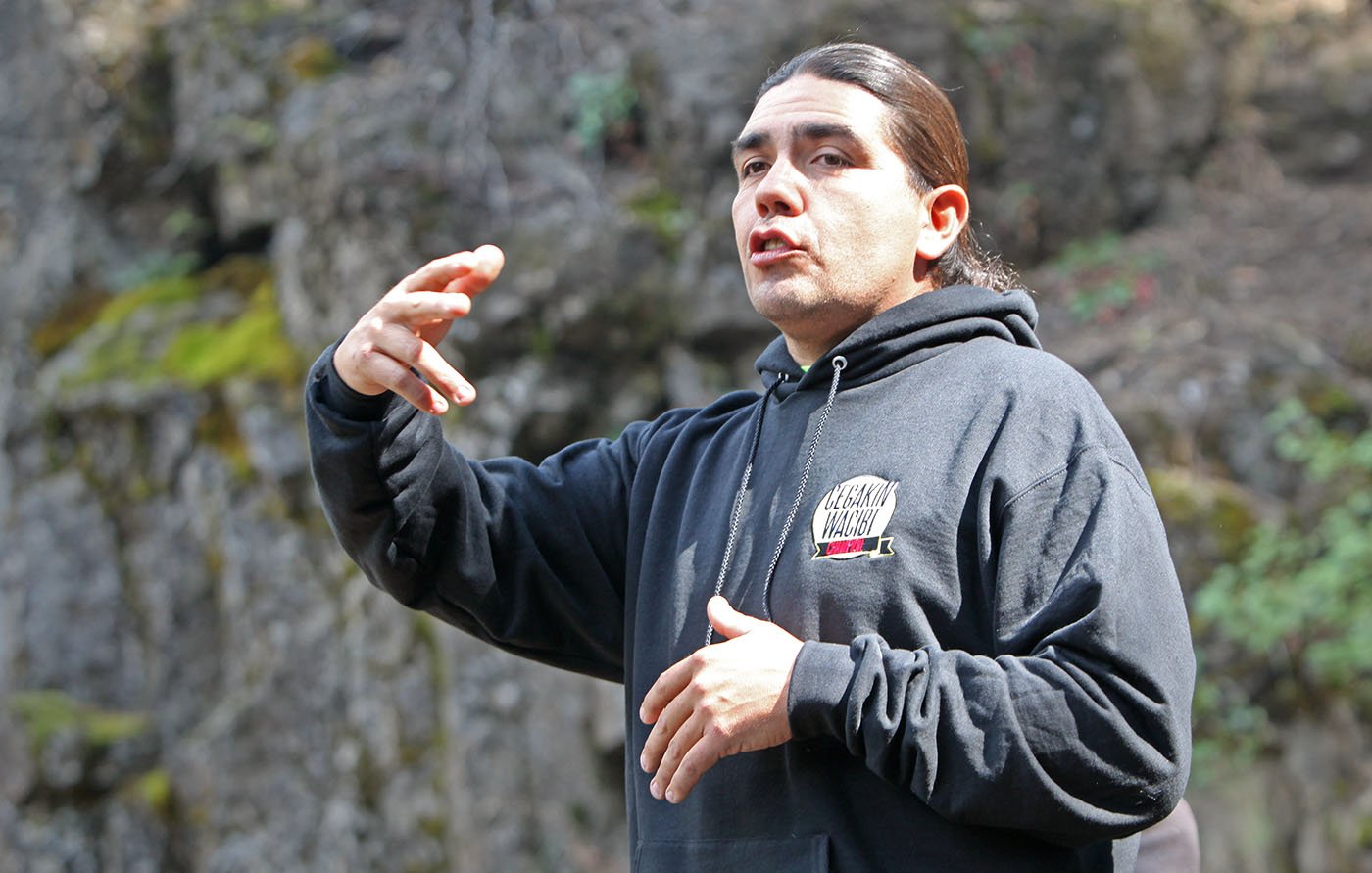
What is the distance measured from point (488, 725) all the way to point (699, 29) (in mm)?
3307

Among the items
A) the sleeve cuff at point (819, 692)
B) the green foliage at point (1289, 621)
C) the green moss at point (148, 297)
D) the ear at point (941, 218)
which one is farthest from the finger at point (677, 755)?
the green moss at point (148, 297)

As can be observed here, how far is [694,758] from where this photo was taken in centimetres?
173

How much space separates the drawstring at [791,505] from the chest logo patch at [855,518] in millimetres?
57

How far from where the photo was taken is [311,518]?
683 cm

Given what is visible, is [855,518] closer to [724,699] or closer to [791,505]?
[791,505]

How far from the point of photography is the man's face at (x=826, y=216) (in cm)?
211

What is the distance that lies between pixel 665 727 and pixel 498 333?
4.45 m

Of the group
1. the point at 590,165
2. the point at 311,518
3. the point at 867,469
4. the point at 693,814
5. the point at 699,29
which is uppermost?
the point at 699,29

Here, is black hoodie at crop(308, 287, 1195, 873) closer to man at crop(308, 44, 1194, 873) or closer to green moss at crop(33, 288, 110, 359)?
man at crop(308, 44, 1194, 873)

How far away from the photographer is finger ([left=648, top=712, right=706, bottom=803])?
1.73m

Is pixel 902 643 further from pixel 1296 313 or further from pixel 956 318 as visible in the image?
pixel 1296 313

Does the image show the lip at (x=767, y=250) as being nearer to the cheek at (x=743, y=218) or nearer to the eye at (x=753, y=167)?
the cheek at (x=743, y=218)

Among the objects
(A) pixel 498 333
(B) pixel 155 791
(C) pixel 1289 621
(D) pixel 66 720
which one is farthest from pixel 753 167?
(D) pixel 66 720

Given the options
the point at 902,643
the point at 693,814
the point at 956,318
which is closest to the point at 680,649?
the point at 693,814
